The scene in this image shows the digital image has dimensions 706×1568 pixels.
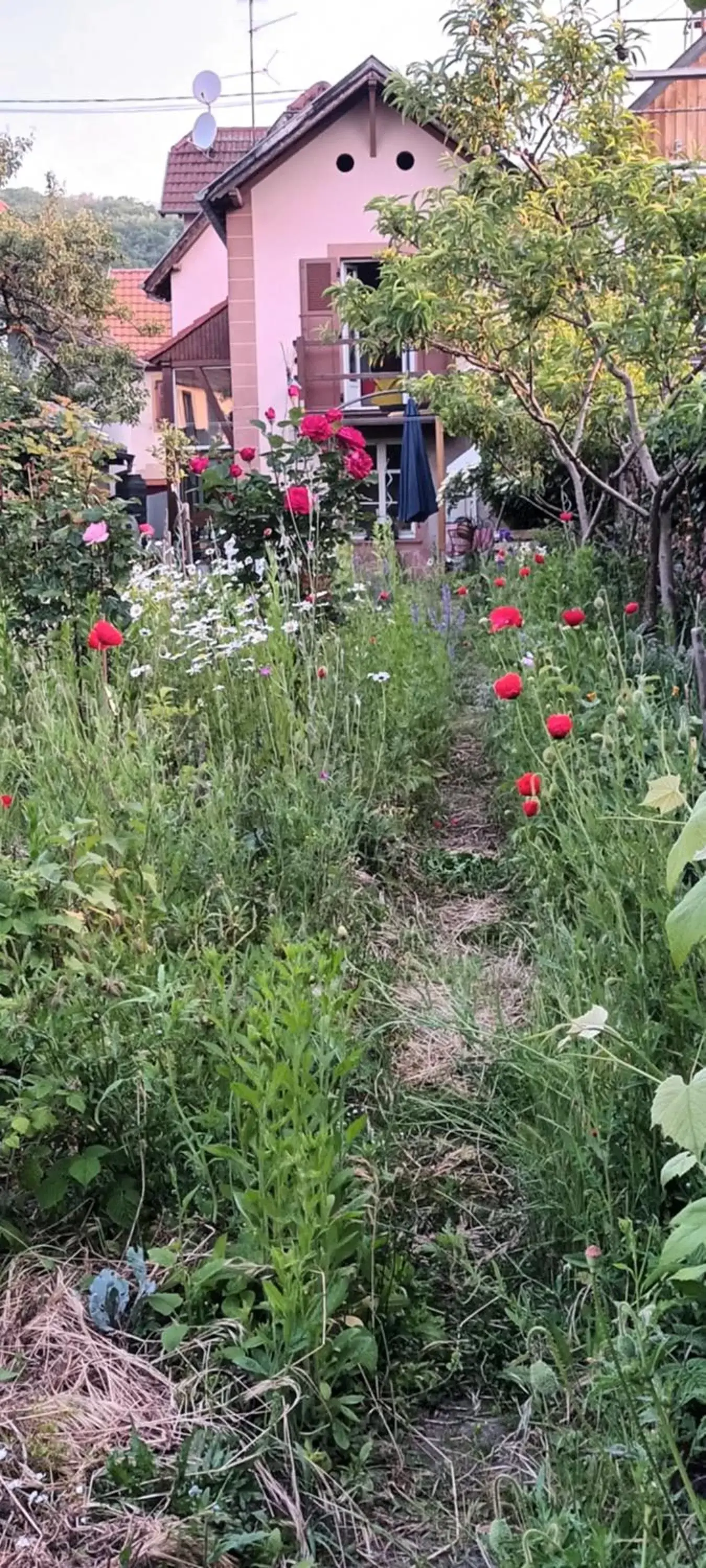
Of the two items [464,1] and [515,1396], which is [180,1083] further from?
[464,1]

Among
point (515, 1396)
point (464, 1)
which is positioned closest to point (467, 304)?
point (464, 1)

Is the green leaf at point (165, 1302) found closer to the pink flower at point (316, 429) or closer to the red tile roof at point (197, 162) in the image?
the pink flower at point (316, 429)

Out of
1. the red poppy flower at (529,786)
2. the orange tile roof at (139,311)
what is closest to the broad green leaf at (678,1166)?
the red poppy flower at (529,786)

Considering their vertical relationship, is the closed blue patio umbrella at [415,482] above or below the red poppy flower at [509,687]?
above

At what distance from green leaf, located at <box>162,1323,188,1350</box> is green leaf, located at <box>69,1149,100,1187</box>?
0.76 feet

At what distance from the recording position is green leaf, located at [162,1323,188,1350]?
1.26m

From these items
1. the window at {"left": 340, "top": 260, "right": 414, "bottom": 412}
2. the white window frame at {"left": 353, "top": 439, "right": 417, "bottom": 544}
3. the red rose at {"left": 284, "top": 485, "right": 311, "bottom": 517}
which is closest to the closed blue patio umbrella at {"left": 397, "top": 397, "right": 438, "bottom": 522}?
the window at {"left": 340, "top": 260, "right": 414, "bottom": 412}

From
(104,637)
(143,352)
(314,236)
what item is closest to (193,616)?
(104,637)

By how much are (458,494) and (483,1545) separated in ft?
33.6

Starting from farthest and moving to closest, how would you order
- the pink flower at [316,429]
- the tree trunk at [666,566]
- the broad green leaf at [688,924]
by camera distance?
the pink flower at [316,429] < the tree trunk at [666,566] < the broad green leaf at [688,924]

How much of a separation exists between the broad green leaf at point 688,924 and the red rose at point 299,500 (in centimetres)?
303

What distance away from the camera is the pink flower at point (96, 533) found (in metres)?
3.16

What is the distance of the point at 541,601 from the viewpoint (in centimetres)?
433

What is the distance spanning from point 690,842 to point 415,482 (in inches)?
475
